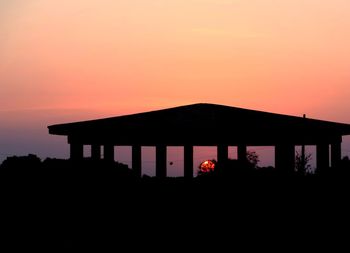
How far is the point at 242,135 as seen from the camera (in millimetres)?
21375

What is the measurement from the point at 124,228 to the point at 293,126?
23.6ft

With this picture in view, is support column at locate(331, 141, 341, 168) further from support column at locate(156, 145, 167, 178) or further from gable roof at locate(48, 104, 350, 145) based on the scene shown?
support column at locate(156, 145, 167, 178)

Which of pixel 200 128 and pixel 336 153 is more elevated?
pixel 200 128

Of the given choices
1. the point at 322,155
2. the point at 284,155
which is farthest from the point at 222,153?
the point at 322,155

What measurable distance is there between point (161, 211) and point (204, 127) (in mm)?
3636

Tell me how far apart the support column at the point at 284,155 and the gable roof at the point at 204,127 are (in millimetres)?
990

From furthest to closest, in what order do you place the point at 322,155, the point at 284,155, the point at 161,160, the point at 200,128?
the point at 322,155 → the point at 161,160 → the point at 284,155 → the point at 200,128

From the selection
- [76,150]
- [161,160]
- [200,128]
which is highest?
[200,128]

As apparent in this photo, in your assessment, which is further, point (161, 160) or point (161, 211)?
point (161, 160)

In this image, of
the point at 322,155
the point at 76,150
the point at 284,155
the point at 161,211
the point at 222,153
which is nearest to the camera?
the point at 161,211

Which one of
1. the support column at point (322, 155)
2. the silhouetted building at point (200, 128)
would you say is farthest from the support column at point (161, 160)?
the support column at point (322, 155)

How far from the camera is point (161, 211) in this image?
18469mm

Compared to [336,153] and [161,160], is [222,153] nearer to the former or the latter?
[161,160]

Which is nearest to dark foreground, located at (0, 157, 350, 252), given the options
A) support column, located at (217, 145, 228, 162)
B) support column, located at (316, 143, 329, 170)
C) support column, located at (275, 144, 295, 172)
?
support column, located at (275, 144, 295, 172)
